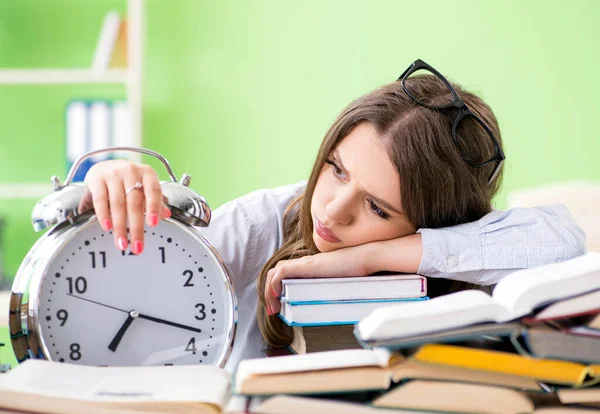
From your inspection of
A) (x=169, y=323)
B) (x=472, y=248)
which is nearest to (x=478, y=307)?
(x=169, y=323)

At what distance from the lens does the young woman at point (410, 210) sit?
49.3 inches

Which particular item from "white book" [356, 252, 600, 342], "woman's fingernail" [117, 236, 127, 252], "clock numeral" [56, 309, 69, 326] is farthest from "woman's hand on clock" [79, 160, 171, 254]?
"white book" [356, 252, 600, 342]

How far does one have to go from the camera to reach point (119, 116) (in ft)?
12.0

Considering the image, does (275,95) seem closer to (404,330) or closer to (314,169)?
(314,169)

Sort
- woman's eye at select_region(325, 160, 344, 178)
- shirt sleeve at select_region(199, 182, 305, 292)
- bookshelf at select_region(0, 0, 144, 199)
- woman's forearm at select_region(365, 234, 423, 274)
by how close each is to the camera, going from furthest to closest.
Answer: bookshelf at select_region(0, 0, 144, 199), shirt sleeve at select_region(199, 182, 305, 292), woman's eye at select_region(325, 160, 344, 178), woman's forearm at select_region(365, 234, 423, 274)

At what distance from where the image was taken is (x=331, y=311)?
3.47ft

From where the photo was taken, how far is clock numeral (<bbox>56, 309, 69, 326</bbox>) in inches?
36.9

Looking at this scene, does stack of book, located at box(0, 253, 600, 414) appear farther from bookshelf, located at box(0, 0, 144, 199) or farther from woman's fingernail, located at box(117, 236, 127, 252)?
bookshelf, located at box(0, 0, 144, 199)

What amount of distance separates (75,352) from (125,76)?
9.48 ft

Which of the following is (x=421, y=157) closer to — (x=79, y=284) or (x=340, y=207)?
(x=340, y=207)

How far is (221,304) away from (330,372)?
12.1 inches

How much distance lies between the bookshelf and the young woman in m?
2.34

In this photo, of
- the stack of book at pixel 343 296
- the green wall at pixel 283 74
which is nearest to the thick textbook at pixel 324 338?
the stack of book at pixel 343 296

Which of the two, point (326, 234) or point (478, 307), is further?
point (326, 234)
